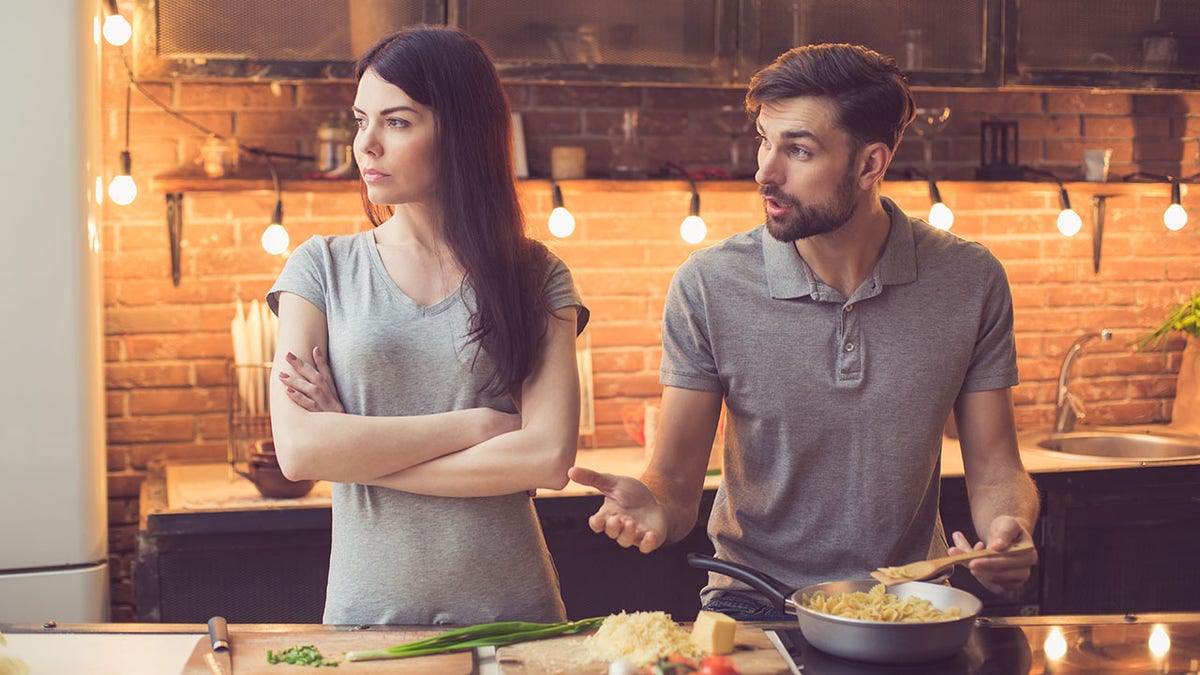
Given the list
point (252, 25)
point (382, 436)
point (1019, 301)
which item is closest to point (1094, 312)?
point (1019, 301)

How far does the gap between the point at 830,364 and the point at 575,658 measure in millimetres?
692

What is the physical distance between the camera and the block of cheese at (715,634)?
1.55 metres

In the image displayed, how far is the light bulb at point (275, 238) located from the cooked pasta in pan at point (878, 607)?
1.94 m

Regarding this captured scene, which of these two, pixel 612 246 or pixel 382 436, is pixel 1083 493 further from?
pixel 382 436

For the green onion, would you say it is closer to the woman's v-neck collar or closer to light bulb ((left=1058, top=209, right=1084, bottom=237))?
the woman's v-neck collar

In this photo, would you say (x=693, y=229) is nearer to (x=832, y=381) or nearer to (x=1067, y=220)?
(x=1067, y=220)

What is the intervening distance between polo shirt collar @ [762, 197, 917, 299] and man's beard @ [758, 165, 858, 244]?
0.10 feet

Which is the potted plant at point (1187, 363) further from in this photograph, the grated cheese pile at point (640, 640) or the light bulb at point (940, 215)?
the grated cheese pile at point (640, 640)

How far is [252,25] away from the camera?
3.05 metres

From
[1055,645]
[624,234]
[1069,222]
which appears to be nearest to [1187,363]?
[1069,222]

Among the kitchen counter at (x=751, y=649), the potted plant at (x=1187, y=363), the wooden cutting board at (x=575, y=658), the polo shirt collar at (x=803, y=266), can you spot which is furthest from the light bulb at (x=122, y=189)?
the potted plant at (x=1187, y=363)

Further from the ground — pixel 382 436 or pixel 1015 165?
pixel 1015 165

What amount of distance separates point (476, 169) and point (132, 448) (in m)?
1.88

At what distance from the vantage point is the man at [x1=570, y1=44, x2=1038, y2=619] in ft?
6.55
